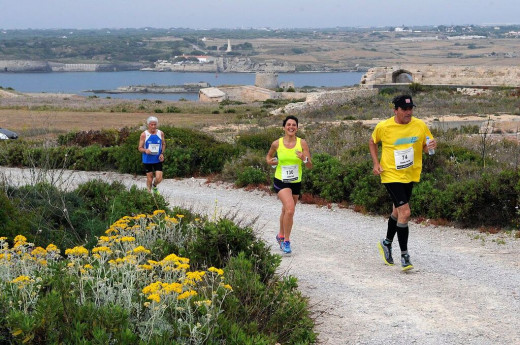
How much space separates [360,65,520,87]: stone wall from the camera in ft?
139

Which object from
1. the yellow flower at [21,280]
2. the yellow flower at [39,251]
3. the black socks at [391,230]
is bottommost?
the black socks at [391,230]

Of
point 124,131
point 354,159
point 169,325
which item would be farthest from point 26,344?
point 124,131

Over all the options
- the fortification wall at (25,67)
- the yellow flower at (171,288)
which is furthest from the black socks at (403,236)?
the fortification wall at (25,67)

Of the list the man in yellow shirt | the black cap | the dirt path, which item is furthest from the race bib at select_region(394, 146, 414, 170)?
the dirt path

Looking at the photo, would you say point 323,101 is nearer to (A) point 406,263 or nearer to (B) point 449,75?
(B) point 449,75

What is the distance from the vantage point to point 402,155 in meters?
7.84

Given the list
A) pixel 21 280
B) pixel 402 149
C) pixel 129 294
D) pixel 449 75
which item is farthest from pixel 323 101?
pixel 21 280

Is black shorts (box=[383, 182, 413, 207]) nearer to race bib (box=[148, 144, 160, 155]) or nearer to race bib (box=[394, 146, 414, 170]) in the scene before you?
race bib (box=[394, 146, 414, 170])

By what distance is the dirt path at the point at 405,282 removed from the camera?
614 centimetres

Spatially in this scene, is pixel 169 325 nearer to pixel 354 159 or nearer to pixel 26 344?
pixel 26 344

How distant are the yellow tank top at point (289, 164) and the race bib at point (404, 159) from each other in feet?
4.08

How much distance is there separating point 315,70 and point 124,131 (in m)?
176

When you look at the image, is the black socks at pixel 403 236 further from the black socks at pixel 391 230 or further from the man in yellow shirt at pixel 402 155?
the black socks at pixel 391 230

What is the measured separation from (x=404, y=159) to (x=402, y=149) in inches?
4.2
